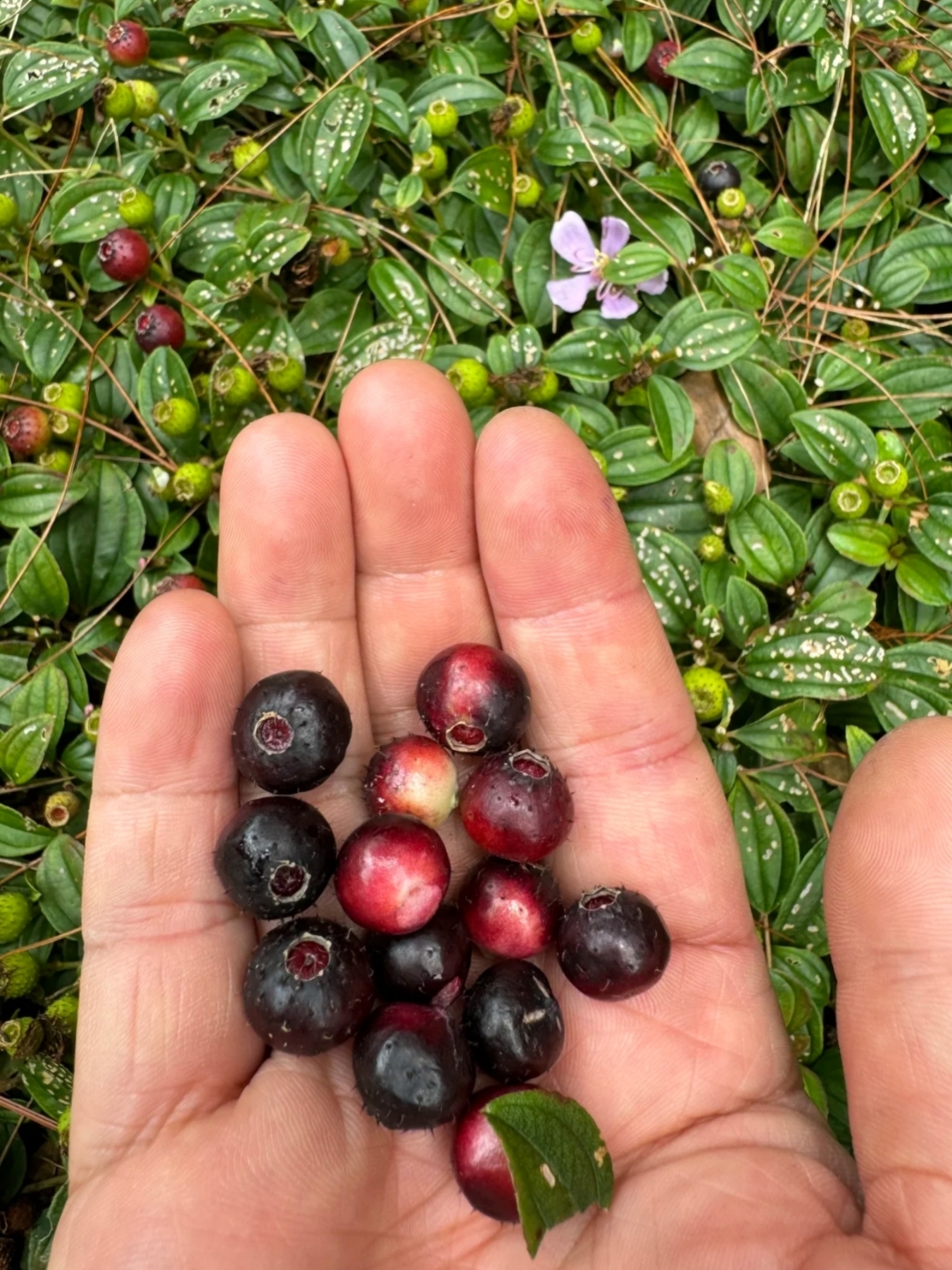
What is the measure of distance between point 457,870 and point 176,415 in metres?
1.93

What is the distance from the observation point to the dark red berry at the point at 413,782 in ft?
9.96

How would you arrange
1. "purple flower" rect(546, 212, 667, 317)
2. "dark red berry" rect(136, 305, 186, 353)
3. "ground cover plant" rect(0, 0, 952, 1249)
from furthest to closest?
"purple flower" rect(546, 212, 667, 317)
"dark red berry" rect(136, 305, 186, 353)
"ground cover plant" rect(0, 0, 952, 1249)

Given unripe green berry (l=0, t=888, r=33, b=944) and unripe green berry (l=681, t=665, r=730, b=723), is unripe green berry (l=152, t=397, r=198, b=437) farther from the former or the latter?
unripe green berry (l=681, t=665, r=730, b=723)

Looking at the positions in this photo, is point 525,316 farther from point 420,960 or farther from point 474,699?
point 420,960

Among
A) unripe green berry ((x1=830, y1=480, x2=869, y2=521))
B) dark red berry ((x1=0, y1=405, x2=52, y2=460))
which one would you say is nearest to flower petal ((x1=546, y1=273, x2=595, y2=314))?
unripe green berry ((x1=830, y1=480, x2=869, y2=521))

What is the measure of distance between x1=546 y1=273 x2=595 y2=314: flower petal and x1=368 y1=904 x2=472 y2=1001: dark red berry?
244cm

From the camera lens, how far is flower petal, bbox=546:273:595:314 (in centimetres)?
407

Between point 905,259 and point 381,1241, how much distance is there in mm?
3963

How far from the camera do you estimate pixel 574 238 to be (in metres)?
4.14

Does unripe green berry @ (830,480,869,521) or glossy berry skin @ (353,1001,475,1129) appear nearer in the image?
glossy berry skin @ (353,1001,475,1129)

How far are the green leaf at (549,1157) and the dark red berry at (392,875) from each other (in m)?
0.60

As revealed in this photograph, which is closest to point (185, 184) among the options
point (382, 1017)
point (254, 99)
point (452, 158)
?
point (254, 99)

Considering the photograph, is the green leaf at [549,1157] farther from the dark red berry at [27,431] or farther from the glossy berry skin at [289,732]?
the dark red berry at [27,431]

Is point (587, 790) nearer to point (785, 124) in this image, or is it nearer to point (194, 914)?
point (194, 914)
